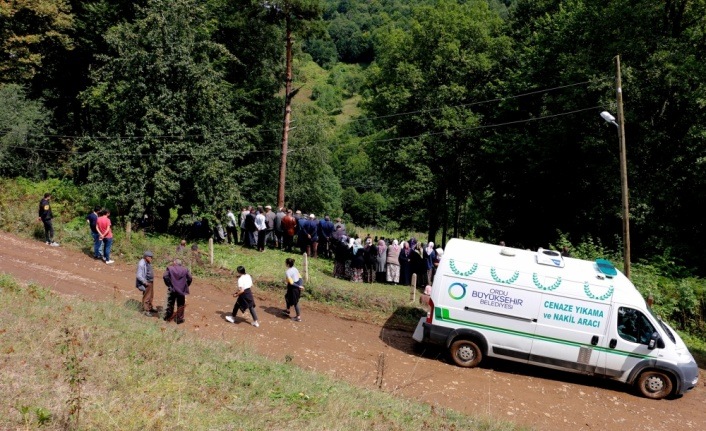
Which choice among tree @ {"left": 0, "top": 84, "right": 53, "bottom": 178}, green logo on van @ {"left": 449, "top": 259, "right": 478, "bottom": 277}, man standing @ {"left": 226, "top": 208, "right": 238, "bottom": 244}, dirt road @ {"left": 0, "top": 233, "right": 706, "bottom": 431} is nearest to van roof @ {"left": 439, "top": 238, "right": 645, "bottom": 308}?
green logo on van @ {"left": 449, "top": 259, "right": 478, "bottom": 277}

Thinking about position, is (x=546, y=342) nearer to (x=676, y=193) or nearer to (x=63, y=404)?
(x=63, y=404)

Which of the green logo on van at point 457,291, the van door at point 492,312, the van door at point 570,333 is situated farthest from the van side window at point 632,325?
the green logo on van at point 457,291

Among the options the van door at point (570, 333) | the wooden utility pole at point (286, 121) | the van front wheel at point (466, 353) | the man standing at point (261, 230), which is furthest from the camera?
the wooden utility pole at point (286, 121)

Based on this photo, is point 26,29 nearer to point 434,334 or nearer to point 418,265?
point 418,265

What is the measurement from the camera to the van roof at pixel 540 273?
12.5 metres

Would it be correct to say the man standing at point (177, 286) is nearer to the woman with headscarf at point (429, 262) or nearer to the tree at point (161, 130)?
the tree at point (161, 130)

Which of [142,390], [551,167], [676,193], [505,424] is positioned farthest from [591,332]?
[551,167]

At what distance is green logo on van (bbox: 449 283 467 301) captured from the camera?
1303 cm

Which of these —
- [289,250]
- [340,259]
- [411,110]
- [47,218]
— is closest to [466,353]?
[340,259]

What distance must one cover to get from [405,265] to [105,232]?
10457 millimetres

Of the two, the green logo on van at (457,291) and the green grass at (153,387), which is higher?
the green logo on van at (457,291)

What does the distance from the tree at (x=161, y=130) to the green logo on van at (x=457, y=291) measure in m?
12.7

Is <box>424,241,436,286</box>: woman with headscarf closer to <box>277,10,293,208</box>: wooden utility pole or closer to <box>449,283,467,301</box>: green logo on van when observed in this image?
<box>449,283,467,301</box>: green logo on van

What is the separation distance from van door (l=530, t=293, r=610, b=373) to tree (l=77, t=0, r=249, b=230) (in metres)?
14.5
